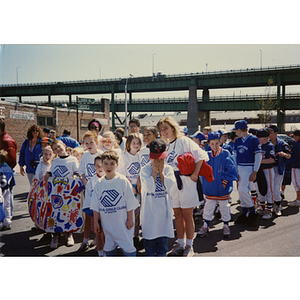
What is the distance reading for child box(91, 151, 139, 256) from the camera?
3057 millimetres

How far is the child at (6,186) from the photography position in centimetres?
411

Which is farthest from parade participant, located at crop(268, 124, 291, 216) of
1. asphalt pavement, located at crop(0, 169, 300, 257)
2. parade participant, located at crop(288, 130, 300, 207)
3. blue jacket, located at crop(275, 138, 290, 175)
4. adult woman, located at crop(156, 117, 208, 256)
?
adult woman, located at crop(156, 117, 208, 256)

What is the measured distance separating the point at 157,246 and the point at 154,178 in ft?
2.83

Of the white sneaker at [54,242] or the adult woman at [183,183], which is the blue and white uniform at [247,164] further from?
the white sneaker at [54,242]

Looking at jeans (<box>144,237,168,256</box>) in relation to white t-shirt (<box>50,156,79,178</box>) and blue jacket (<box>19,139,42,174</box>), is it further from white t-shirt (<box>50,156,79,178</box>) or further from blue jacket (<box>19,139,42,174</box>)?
blue jacket (<box>19,139,42,174</box>)

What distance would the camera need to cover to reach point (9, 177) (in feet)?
14.5

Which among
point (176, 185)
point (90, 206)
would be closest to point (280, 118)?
point (176, 185)

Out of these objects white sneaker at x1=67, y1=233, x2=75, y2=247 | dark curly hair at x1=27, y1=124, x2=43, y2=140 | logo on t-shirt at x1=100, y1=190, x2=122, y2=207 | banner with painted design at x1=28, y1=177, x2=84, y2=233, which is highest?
dark curly hair at x1=27, y1=124, x2=43, y2=140

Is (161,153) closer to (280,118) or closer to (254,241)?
(254,241)

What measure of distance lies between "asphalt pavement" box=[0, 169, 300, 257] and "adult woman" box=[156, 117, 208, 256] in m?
0.41

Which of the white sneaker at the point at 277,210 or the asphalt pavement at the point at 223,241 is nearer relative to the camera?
the asphalt pavement at the point at 223,241

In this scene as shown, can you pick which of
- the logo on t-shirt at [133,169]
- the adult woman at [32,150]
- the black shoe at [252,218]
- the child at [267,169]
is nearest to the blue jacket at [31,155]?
the adult woman at [32,150]

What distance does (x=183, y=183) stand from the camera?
355 cm
